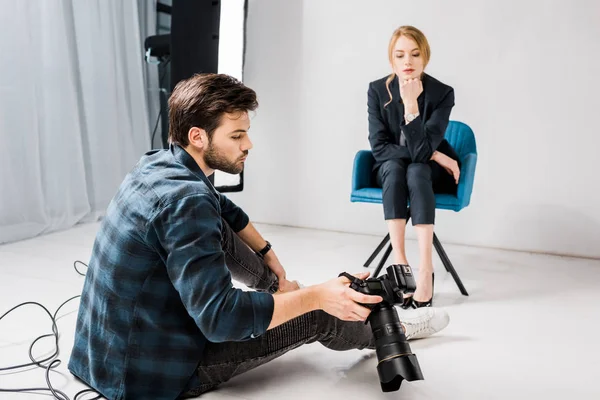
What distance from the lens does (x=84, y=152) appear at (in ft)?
10.9

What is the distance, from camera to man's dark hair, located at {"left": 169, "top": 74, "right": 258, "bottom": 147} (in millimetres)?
1150

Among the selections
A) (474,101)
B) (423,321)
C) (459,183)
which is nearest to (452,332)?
(423,321)

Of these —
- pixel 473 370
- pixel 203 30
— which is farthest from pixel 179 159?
pixel 203 30

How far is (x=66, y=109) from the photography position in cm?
309

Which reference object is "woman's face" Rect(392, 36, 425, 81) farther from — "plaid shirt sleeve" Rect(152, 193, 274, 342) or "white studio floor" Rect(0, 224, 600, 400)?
"plaid shirt sleeve" Rect(152, 193, 274, 342)

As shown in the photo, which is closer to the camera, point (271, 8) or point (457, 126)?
point (457, 126)

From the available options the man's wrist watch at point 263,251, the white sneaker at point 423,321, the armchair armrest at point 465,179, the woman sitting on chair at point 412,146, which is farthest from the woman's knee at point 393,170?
the man's wrist watch at point 263,251

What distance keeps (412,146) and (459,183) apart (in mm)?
270

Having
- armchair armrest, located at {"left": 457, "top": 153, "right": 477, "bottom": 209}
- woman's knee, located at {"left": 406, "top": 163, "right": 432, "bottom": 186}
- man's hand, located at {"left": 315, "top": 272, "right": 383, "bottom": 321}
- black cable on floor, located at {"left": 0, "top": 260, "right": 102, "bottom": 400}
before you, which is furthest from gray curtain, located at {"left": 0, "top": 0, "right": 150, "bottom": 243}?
man's hand, located at {"left": 315, "top": 272, "right": 383, "bottom": 321}

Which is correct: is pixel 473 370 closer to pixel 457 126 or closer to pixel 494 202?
pixel 457 126

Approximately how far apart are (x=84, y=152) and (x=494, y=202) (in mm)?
2414

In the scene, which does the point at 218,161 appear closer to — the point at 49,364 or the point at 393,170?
the point at 49,364

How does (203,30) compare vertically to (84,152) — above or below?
above

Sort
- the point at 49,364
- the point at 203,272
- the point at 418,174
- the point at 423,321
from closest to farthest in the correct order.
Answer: the point at 203,272, the point at 49,364, the point at 423,321, the point at 418,174
